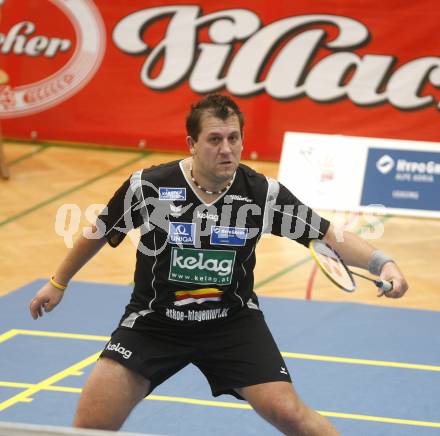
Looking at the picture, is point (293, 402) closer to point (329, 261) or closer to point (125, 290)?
point (329, 261)

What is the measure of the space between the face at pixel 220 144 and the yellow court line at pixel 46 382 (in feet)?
7.40

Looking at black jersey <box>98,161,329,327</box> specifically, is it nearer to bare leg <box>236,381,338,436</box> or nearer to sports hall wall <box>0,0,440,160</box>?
bare leg <box>236,381,338,436</box>

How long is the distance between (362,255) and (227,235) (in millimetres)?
564

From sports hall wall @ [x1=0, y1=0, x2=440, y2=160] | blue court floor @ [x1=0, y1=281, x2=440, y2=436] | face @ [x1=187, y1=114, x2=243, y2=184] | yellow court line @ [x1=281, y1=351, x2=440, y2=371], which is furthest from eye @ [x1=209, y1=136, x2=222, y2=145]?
sports hall wall @ [x1=0, y1=0, x2=440, y2=160]

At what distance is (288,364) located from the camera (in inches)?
261

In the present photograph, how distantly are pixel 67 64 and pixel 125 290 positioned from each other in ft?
13.8

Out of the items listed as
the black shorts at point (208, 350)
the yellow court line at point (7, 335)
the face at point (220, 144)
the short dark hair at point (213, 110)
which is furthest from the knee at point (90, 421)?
the yellow court line at point (7, 335)

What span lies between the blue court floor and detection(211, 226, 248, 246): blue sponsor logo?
1.50 meters

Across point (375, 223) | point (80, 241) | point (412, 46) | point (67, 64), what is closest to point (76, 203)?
point (67, 64)

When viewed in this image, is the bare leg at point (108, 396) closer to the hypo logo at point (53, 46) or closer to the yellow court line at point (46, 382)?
the yellow court line at point (46, 382)

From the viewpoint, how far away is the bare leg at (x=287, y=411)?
4.14 meters

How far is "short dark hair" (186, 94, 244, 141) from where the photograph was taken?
4328mm

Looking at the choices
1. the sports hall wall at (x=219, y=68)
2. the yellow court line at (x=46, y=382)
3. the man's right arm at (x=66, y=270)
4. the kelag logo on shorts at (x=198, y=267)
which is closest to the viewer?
the kelag logo on shorts at (x=198, y=267)

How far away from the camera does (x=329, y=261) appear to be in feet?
14.2
